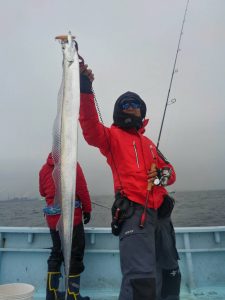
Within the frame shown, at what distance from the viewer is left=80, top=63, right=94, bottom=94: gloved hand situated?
333 centimetres

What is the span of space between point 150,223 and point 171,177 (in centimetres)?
75

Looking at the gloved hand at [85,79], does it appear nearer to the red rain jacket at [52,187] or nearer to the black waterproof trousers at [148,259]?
the black waterproof trousers at [148,259]

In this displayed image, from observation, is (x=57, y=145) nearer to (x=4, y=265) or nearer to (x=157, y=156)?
(x=157, y=156)

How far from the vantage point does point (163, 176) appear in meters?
3.81

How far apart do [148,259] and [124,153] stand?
1.19 m

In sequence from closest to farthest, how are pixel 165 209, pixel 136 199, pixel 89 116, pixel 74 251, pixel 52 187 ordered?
pixel 89 116 → pixel 136 199 → pixel 165 209 → pixel 74 251 → pixel 52 187

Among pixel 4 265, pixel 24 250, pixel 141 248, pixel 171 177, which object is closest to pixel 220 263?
pixel 171 177

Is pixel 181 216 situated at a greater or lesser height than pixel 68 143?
lesser

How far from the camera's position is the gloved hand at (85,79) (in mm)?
3332

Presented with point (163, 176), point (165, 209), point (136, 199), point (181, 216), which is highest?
point (163, 176)

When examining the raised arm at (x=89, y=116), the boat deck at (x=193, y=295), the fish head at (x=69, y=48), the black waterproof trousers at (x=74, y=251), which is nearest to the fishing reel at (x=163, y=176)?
the raised arm at (x=89, y=116)

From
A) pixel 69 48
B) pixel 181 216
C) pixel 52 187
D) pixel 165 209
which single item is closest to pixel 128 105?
pixel 165 209

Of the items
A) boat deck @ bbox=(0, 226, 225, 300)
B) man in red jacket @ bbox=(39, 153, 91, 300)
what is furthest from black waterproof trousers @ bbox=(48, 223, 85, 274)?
boat deck @ bbox=(0, 226, 225, 300)

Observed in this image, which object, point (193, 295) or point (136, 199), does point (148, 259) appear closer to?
point (136, 199)
